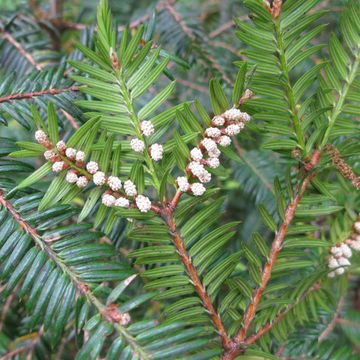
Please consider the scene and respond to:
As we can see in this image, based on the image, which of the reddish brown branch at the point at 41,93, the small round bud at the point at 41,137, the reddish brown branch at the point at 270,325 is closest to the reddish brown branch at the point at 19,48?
the reddish brown branch at the point at 41,93

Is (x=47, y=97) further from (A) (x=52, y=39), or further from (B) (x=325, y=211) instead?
(A) (x=52, y=39)

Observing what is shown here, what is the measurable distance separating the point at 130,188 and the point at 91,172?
0.05 metres

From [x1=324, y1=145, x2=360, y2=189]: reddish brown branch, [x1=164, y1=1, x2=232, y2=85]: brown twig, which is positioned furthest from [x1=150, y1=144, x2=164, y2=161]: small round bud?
[x1=164, y1=1, x2=232, y2=85]: brown twig

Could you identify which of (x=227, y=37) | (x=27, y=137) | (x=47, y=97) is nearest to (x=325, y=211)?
(x=47, y=97)

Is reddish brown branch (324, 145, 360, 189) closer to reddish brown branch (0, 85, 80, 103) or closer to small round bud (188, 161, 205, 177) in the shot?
small round bud (188, 161, 205, 177)

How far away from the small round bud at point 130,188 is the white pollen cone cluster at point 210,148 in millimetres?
53

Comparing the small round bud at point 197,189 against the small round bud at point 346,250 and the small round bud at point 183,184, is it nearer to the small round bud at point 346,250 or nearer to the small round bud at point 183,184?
the small round bud at point 183,184

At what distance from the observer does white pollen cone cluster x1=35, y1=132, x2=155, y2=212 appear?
490 mm

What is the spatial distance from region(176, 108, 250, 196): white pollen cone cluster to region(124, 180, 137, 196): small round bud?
0.18ft

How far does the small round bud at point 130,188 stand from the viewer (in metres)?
0.49

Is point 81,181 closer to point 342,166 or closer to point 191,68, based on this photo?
point 342,166

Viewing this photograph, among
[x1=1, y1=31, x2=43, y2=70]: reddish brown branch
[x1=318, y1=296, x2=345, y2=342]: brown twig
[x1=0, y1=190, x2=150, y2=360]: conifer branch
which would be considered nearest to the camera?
[x1=0, y1=190, x2=150, y2=360]: conifer branch

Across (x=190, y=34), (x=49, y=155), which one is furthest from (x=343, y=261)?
(x=190, y=34)

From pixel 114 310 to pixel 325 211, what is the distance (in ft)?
0.97
